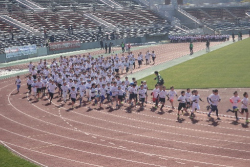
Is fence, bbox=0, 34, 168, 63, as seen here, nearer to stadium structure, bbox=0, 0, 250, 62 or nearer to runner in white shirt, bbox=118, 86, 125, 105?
stadium structure, bbox=0, 0, 250, 62

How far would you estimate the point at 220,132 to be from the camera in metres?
19.2

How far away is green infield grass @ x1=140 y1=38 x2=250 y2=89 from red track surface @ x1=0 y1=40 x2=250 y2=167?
5.69 meters

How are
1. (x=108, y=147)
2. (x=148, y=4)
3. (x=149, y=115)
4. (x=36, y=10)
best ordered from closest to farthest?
(x=108, y=147)
(x=149, y=115)
(x=36, y=10)
(x=148, y=4)

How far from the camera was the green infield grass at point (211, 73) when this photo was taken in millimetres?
30195

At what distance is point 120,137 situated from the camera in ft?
62.4

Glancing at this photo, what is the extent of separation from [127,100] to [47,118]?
5.59 m

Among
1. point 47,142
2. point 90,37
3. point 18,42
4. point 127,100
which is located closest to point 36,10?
point 90,37

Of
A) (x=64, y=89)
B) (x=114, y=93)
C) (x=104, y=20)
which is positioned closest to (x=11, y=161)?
(x=114, y=93)

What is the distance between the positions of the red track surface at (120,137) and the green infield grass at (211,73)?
5692 mm

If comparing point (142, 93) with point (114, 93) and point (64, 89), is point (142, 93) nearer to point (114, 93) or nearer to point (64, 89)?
point (114, 93)

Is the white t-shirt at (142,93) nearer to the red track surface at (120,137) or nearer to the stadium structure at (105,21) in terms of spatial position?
the red track surface at (120,137)

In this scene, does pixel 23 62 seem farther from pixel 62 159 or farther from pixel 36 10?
pixel 62 159

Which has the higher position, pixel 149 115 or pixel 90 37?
pixel 90 37

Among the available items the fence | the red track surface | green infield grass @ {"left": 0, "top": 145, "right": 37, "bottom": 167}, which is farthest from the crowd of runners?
the fence
